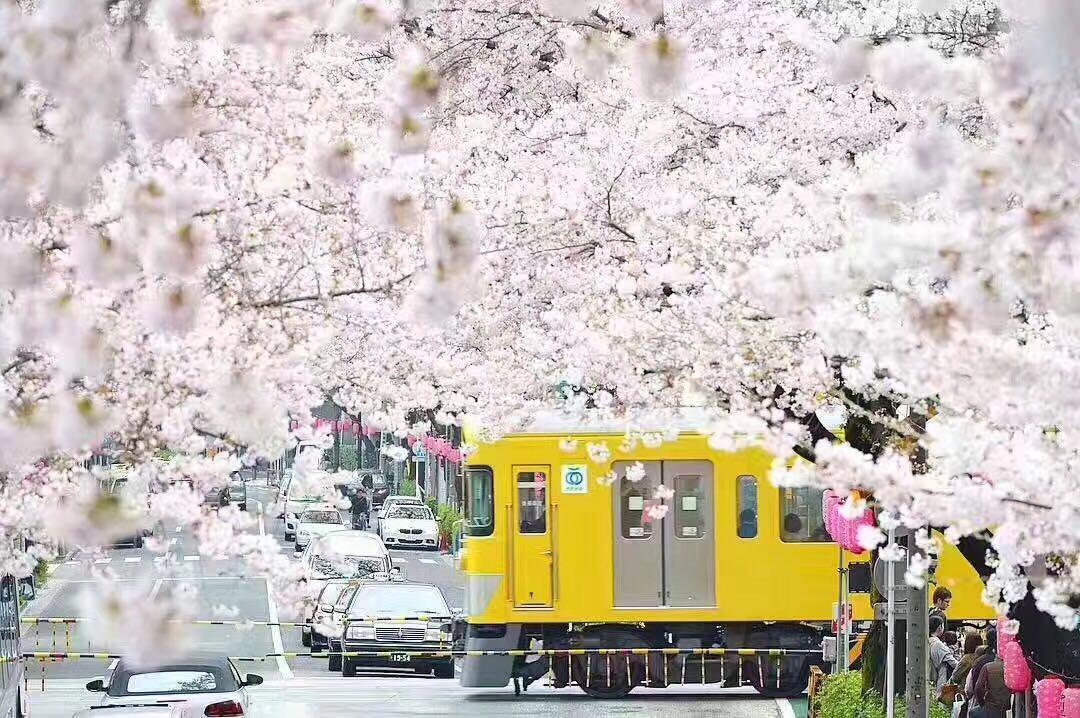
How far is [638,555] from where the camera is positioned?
2062 centimetres

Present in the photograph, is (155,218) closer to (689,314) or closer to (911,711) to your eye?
(689,314)

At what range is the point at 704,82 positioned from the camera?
12.1 metres

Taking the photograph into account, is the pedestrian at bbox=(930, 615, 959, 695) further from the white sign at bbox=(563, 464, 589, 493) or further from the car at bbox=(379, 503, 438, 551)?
the car at bbox=(379, 503, 438, 551)

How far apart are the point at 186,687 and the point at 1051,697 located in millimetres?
7435

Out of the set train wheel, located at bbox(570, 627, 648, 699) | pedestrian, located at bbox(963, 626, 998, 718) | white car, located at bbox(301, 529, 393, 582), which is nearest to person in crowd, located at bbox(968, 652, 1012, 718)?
pedestrian, located at bbox(963, 626, 998, 718)

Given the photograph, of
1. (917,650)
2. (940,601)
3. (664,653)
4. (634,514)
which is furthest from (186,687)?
(940,601)

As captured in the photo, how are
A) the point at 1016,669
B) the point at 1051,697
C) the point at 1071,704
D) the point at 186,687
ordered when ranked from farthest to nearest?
the point at 186,687
the point at 1016,669
the point at 1051,697
the point at 1071,704

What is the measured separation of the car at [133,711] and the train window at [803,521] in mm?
8269

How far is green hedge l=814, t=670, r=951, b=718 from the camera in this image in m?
13.7

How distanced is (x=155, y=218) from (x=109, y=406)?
3.06 meters

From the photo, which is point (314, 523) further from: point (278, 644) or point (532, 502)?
point (532, 502)

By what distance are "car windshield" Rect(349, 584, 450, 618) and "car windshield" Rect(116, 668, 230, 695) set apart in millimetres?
8186

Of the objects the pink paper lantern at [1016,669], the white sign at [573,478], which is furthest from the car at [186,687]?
the pink paper lantern at [1016,669]

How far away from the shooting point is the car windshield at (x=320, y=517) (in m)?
47.3
